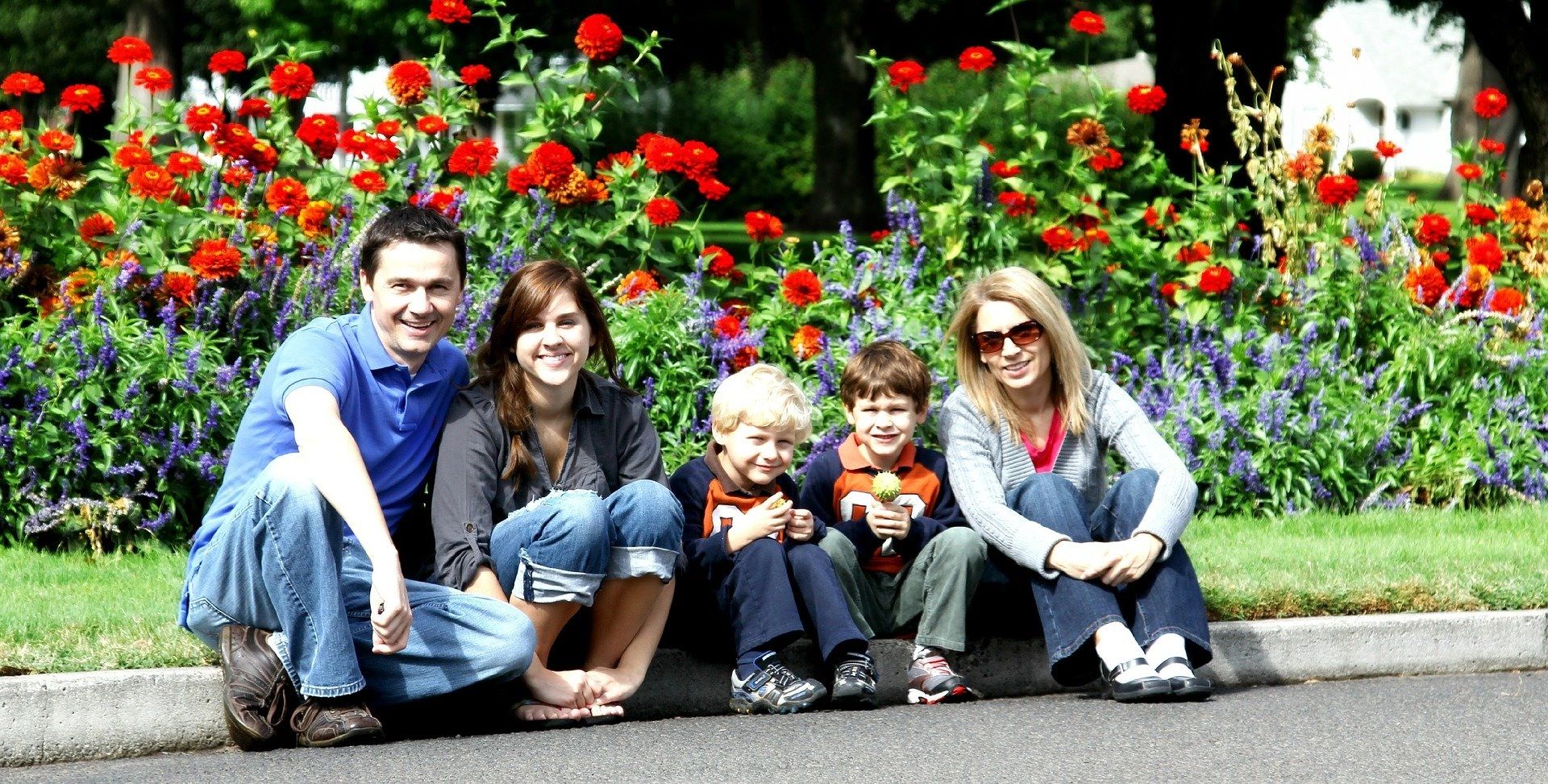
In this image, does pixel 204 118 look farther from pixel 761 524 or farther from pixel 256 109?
pixel 761 524

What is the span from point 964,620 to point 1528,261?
14.1 feet

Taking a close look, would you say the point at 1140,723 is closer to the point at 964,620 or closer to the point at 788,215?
the point at 964,620

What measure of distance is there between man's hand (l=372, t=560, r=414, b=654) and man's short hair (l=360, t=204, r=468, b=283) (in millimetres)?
828

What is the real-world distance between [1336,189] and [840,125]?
53.4 feet

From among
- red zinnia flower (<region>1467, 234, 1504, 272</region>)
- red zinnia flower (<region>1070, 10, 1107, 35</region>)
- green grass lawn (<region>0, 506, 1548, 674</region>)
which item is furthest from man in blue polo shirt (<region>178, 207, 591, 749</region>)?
red zinnia flower (<region>1467, 234, 1504, 272</region>)

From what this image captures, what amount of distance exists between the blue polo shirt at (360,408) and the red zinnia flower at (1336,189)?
13.2ft

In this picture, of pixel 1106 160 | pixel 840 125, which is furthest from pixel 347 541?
pixel 840 125

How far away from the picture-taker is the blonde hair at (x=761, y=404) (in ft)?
14.7

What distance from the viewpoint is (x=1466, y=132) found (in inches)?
1467

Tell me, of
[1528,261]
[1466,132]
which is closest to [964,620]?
[1528,261]

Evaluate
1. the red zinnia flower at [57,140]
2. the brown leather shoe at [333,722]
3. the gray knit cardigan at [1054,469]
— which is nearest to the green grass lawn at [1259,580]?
the brown leather shoe at [333,722]

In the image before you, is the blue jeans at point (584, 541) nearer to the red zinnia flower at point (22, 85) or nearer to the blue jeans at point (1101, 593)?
the blue jeans at point (1101, 593)

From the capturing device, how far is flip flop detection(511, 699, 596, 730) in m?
4.13

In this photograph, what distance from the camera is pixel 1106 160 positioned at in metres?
6.71
